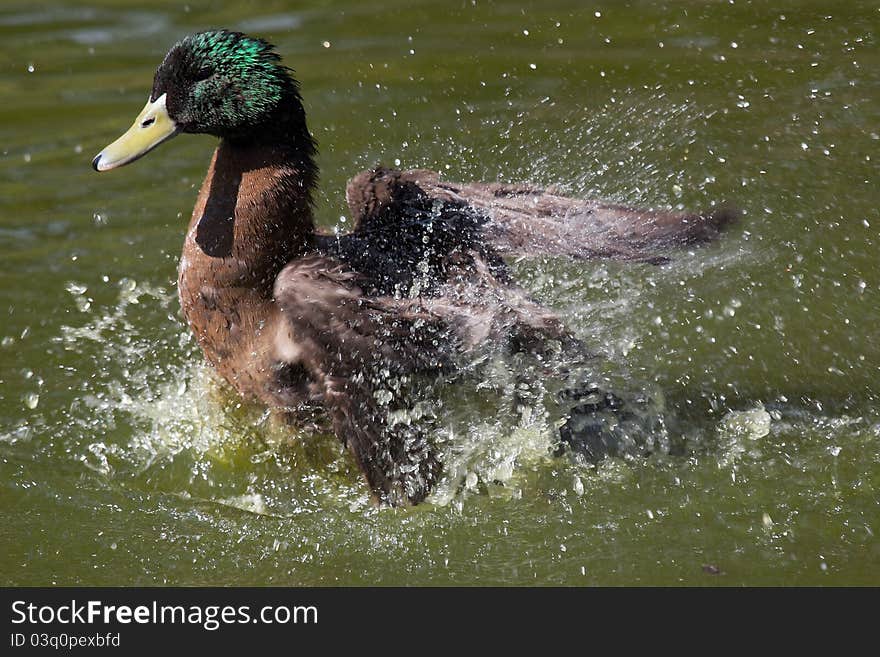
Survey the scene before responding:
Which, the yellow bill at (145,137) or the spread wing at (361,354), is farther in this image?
the yellow bill at (145,137)

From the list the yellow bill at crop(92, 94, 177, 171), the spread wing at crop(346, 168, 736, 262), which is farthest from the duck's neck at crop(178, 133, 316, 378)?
the spread wing at crop(346, 168, 736, 262)

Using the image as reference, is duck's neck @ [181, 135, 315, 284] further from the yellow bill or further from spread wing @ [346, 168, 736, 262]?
spread wing @ [346, 168, 736, 262]

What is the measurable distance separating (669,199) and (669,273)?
69 cm

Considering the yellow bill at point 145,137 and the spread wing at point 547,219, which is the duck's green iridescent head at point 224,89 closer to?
the yellow bill at point 145,137

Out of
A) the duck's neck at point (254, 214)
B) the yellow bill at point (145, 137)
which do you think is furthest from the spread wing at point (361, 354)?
the yellow bill at point (145, 137)

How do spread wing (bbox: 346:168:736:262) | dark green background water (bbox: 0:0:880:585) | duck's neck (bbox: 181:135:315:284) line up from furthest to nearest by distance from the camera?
spread wing (bbox: 346:168:736:262)
duck's neck (bbox: 181:135:315:284)
dark green background water (bbox: 0:0:880:585)

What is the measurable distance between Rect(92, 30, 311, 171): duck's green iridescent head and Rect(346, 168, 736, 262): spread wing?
0.53 m

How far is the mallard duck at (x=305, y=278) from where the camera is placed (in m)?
4.76

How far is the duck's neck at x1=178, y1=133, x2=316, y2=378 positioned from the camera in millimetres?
4883

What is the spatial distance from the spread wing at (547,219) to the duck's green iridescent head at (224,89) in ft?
1.75

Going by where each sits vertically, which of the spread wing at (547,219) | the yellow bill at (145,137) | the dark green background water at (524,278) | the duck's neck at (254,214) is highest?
the yellow bill at (145,137)

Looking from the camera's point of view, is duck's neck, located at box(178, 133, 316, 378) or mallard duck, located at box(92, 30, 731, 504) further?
duck's neck, located at box(178, 133, 316, 378)

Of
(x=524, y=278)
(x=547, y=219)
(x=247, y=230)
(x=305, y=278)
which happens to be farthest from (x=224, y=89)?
(x=524, y=278)

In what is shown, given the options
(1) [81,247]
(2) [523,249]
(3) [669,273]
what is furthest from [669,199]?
(1) [81,247]
